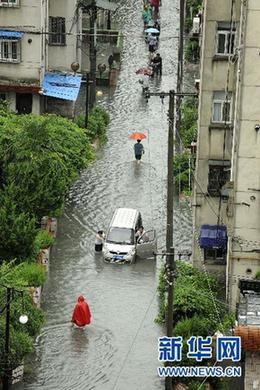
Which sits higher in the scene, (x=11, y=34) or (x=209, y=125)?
(x=11, y=34)

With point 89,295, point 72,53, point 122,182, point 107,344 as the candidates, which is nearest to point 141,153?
point 122,182

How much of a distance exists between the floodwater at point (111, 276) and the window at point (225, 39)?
34.5 feet

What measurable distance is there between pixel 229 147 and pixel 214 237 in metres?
3.90

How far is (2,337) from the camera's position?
45.0 metres

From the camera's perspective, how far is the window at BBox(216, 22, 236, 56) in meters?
53.4

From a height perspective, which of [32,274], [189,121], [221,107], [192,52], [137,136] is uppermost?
[221,107]

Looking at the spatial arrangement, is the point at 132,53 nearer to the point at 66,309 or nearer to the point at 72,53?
the point at 72,53

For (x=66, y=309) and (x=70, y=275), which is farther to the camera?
(x=70, y=275)

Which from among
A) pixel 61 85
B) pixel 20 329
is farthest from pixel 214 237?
pixel 61 85

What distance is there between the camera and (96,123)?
246ft

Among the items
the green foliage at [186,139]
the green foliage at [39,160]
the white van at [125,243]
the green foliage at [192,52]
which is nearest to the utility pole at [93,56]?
the green foliage at [186,139]

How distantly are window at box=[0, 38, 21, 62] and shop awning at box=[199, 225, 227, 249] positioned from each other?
23812 mm

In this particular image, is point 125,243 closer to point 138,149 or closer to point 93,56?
point 138,149

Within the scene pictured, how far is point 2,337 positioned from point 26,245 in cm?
967
